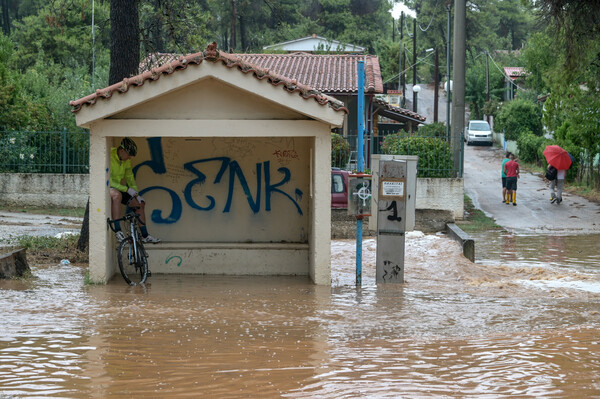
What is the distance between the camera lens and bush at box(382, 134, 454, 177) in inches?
958

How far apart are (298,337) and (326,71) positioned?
98.1 feet

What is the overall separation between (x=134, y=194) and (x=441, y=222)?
979 cm

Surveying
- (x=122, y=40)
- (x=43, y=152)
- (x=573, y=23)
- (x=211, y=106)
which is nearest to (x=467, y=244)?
(x=211, y=106)

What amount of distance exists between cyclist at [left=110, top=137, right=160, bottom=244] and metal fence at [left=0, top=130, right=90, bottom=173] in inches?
521

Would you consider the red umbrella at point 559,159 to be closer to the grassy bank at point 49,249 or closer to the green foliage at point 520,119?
the grassy bank at point 49,249

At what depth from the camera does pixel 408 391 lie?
6559 millimetres

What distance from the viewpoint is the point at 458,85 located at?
2528 cm

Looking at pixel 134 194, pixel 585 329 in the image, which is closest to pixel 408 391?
pixel 585 329

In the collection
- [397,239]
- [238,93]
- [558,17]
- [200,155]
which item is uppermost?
[558,17]

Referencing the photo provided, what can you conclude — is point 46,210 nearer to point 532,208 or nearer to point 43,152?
point 43,152

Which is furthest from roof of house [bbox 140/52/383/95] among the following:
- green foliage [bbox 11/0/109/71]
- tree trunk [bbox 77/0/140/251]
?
tree trunk [bbox 77/0/140/251]

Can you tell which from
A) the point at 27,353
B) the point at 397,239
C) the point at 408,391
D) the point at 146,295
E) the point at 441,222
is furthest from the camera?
the point at 441,222

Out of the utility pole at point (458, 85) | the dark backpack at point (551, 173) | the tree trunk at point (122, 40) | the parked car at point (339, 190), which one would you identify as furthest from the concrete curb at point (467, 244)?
the dark backpack at point (551, 173)

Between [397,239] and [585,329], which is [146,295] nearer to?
[397,239]
